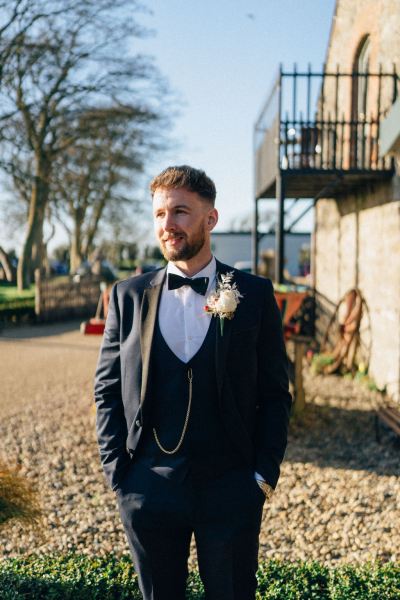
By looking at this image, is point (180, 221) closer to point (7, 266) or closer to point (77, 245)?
point (7, 266)

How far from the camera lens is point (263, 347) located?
2.38 meters

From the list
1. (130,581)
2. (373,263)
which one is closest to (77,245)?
(373,263)

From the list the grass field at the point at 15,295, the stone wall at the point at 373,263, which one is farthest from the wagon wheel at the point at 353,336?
the grass field at the point at 15,295

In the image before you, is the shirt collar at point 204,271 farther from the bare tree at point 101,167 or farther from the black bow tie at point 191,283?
the bare tree at point 101,167

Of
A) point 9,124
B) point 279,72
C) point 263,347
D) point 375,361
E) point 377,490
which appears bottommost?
point 377,490

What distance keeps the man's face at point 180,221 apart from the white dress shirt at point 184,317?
157mm

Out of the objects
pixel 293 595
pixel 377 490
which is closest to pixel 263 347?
pixel 293 595

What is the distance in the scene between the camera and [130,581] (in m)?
3.09

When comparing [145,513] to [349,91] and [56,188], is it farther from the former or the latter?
[56,188]

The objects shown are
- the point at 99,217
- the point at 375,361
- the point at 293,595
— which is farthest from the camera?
the point at 99,217

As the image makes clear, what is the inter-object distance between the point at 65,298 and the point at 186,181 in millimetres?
17379

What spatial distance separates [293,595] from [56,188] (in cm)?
2659

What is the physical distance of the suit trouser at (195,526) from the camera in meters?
2.16

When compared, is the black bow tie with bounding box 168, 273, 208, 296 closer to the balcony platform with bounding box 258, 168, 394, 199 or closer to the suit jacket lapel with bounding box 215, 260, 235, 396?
the suit jacket lapel with bounding box 215, 260, 235, 396
